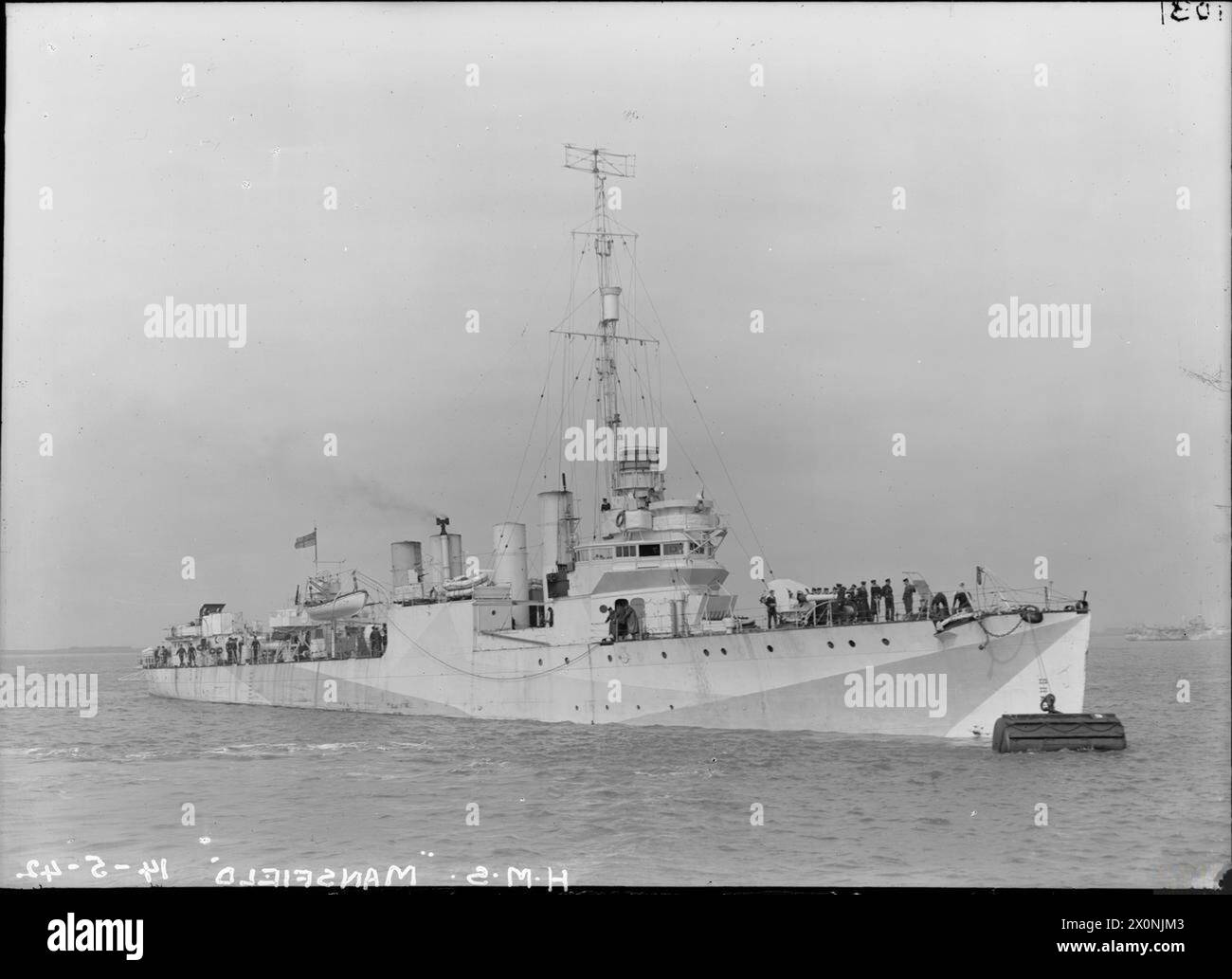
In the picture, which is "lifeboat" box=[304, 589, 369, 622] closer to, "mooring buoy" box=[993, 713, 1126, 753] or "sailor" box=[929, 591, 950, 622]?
"sailor" box=[929, 591, 950, 622]

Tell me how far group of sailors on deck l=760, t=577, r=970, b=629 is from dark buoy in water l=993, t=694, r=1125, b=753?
272 cm

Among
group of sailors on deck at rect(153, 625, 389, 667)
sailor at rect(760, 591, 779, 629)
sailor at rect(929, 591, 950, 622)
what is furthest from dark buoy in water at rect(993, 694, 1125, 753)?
group of sailors on deck at rect(153, 625, 389, 667)

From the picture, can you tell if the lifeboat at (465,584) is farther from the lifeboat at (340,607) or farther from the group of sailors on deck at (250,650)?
the lifeboat at (340,607)

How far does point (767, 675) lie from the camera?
89.4 ft

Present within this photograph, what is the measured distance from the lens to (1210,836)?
17844 millimetres

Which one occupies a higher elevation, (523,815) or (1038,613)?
(1038,613)

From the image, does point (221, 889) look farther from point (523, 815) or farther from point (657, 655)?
point (657, 655)

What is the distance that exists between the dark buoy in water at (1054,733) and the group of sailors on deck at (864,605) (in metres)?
2.72

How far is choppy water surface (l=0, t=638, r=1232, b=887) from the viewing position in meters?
15.9

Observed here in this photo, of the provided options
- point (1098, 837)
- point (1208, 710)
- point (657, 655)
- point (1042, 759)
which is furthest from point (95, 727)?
point (1208, 710)
